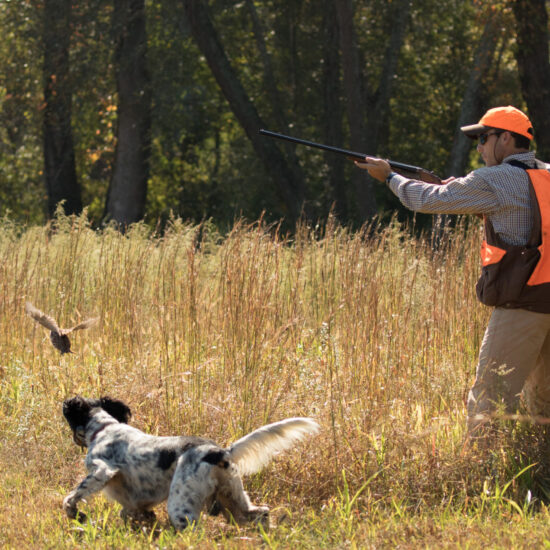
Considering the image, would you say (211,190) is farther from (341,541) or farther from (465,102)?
(341,541)

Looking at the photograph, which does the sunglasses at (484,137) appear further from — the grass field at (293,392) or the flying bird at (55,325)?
the flying bird at (55,325)

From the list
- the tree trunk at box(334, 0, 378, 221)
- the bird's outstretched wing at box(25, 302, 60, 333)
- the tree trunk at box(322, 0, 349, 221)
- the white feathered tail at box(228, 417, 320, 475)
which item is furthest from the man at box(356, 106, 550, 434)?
the tree trunk at box(322, 0, 349, 221)

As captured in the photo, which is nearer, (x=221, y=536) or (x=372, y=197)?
(x=221, y=536)

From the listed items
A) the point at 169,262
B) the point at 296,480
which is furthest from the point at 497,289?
the point at 169,262

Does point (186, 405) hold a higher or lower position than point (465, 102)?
lower

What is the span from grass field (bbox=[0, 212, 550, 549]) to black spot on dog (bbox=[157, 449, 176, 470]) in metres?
0.29

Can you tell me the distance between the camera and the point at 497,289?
4.26 meters

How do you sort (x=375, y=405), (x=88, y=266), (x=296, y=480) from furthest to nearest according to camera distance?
(x=88, y=266), (x=375, y=405), (x=296, y=480)

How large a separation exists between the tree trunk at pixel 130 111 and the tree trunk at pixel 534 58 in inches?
317

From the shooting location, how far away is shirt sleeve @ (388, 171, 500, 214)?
4293 mm

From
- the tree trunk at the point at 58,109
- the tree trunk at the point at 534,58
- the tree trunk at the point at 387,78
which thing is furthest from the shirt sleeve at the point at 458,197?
the tree trunk at the point at 58,109

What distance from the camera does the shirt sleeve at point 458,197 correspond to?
4.29 m

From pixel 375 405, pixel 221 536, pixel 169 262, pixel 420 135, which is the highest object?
pixel 420 135

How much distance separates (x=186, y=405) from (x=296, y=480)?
94 cm
